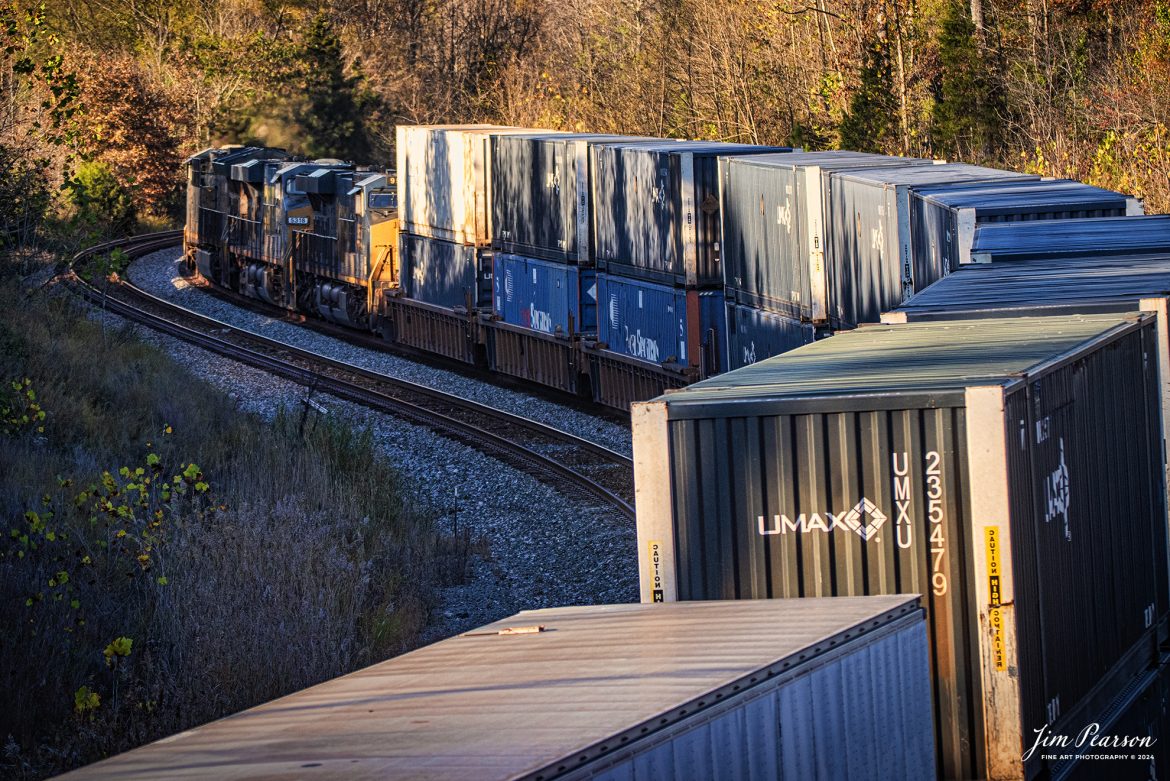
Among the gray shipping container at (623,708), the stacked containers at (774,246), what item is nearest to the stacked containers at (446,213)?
the stacked containers at (774,246)

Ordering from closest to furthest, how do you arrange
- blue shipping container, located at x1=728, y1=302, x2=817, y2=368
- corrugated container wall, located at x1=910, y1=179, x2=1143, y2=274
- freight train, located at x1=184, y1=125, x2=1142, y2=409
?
corrugated container wall, located at x1=910, y1=179, x2=1143, y2=274
freight train, located at x1=184, y1=125, x2=1142, y2=409
blue shipping container, located at x1=728, y1=302, x2=817, y2=368

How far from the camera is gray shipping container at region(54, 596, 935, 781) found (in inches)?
179

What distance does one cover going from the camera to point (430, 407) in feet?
70.2

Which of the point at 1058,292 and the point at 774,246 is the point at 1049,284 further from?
the point at 774,246

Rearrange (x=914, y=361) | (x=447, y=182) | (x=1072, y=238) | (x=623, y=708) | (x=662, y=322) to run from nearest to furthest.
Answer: (x=623, y=708) → (x=914, y=361) → (x=1072, y=238) → (x=662, y=322) → (x=447, y=182)

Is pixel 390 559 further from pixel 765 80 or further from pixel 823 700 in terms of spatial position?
pixel 765 80

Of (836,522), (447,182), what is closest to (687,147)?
(447,182)

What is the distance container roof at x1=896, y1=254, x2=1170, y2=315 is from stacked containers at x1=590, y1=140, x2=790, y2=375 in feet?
27.1

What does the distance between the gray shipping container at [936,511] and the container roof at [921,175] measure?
926 centimetres

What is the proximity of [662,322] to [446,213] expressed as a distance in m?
8.30

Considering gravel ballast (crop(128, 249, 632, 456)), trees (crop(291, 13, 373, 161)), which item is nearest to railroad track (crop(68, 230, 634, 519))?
gravel ballast (crop(128, 249, 632, 456))

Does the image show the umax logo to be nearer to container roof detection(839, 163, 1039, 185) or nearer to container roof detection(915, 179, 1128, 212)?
container roof detection(915, 179, 1128, 212)

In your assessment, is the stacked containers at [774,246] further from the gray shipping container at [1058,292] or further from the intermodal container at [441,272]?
the intermodal container at [441,272]

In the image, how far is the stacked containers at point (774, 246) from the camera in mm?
17516
